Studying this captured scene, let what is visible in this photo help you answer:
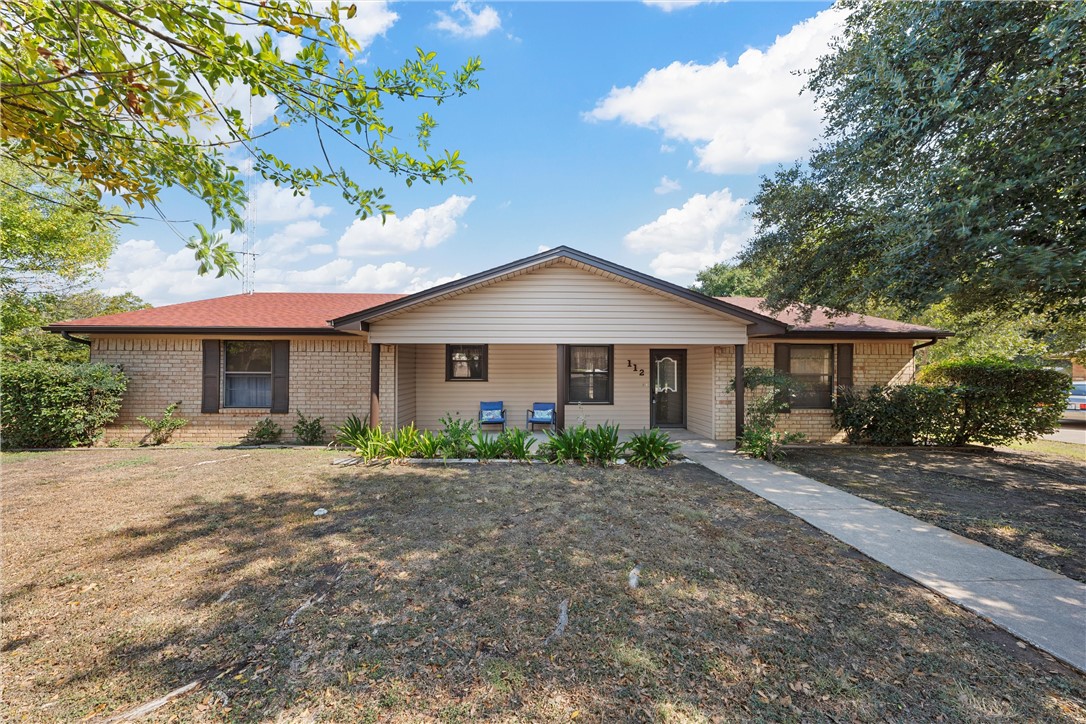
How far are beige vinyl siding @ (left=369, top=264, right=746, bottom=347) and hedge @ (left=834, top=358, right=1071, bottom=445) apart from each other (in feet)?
12.7

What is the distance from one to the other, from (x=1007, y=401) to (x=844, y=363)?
9.80ft

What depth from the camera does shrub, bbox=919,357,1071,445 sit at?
29.6 ft

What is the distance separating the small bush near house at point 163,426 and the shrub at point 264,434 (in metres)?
1.53

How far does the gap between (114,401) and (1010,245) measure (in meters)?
15.8

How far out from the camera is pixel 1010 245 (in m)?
4.91

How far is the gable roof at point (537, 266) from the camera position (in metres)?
8.65

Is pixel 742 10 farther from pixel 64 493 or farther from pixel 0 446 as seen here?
pixel 0 446

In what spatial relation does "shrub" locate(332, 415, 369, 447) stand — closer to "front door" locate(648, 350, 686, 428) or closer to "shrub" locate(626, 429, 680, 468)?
"shrub" locate(626, 429, 680, 468)

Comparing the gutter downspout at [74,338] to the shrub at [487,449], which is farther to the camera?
the gutter downspout at [74,338]

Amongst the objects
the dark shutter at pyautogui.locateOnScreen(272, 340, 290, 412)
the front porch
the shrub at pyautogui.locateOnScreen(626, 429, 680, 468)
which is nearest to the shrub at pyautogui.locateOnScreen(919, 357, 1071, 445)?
the front porch

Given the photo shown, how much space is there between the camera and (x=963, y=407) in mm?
9516

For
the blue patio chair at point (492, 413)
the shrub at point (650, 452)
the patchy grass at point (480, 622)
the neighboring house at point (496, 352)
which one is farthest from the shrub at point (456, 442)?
the shrub at point (650, 452)

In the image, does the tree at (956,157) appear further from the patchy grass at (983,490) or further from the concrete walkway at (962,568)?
the concrete walkway at (962,568)

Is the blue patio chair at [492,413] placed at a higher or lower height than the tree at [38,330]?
lower
